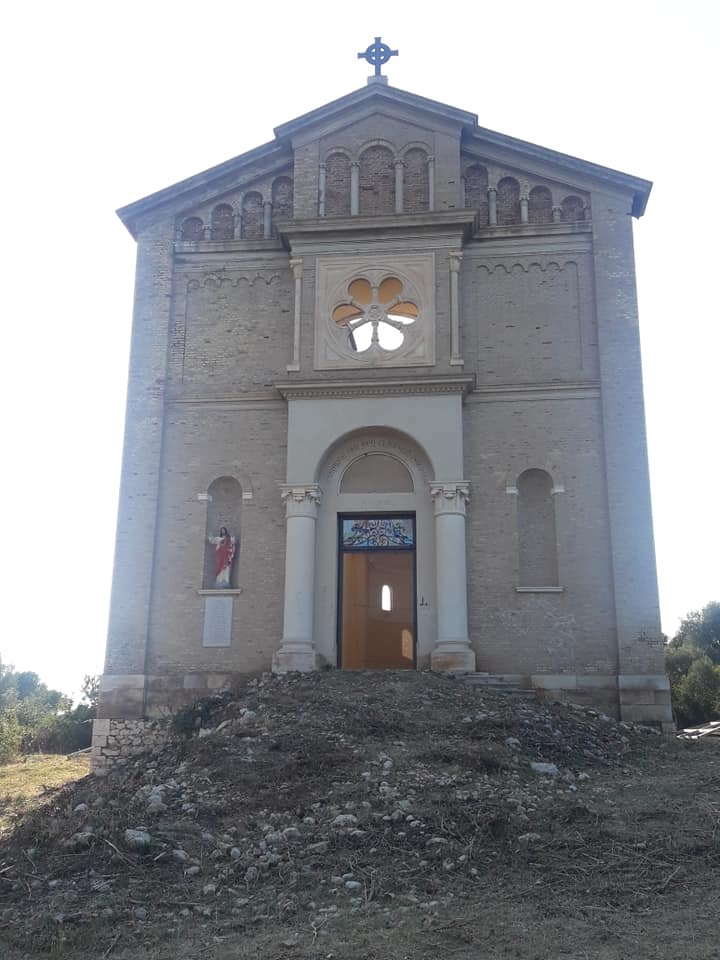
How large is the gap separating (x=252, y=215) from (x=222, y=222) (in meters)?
0.71

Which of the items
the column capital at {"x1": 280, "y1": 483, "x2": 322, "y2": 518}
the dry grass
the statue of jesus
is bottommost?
the dry grass

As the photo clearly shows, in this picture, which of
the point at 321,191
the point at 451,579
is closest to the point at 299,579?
the point at 451,579

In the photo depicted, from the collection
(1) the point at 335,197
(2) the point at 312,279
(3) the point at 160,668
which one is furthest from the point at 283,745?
(1) the point at 335,197

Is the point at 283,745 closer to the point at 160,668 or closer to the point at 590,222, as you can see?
the point at 160,668

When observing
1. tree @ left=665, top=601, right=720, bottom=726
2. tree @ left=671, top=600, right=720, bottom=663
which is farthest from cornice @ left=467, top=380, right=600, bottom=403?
tree @ left=671, top=600, right=720, bottom=663

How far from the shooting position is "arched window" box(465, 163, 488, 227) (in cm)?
2097

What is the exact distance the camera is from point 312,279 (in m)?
20.6

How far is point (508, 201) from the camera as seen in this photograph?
21.1 m

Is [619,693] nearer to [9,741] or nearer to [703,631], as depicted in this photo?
[9,741]

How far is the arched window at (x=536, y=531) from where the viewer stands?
19.0 m

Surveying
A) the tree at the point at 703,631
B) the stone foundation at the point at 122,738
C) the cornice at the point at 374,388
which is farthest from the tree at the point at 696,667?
the stone foundation at the point at 122,738

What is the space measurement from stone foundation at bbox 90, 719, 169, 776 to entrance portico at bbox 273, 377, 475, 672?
266cm

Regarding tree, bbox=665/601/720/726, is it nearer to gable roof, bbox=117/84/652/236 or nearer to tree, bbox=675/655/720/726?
tree, bbox=675/655/720/726

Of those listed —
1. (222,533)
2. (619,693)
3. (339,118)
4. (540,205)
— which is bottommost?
(619,693)
